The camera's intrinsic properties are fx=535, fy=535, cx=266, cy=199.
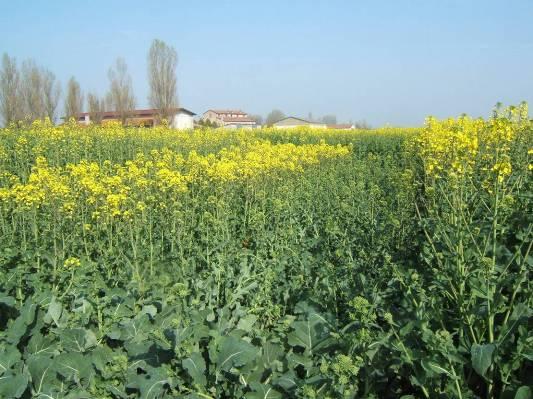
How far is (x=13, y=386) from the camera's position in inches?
95.7

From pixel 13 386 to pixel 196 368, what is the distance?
829 millimetres

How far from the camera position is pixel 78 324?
3.24 metres

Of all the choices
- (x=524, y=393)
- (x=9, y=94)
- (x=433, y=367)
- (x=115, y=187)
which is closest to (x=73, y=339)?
(x=433, y=367)

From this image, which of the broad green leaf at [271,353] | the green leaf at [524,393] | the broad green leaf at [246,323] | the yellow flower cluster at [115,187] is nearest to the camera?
the green leaf at [524,393]

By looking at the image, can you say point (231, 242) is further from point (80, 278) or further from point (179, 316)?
point (179, 316)

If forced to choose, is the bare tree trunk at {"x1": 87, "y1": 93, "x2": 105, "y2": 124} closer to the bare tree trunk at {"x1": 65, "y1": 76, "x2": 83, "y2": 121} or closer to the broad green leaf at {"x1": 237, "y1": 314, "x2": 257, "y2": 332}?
the bare tree trunk at {"x1": 65, "y1": 76, "x2": 83, "y2": 121}

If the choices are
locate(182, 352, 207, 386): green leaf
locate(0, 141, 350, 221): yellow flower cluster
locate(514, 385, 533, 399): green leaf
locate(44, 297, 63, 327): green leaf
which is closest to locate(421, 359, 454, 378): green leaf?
locate(514, 385, 533, 399): green leaf

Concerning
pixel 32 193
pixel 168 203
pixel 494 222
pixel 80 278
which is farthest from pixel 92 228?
pixel 494 222

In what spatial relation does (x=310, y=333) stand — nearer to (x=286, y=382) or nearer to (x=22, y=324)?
(x=286, y=382)

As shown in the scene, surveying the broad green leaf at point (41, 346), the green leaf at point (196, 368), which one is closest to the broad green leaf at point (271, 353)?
the green leaf at point (196, 368)

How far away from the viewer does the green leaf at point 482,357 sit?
2.35m

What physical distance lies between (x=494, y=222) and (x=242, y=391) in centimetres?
164

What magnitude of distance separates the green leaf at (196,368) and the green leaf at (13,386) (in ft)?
2.38

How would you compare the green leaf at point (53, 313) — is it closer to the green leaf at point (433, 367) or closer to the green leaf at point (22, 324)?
the green leaf at point (22, 324)
